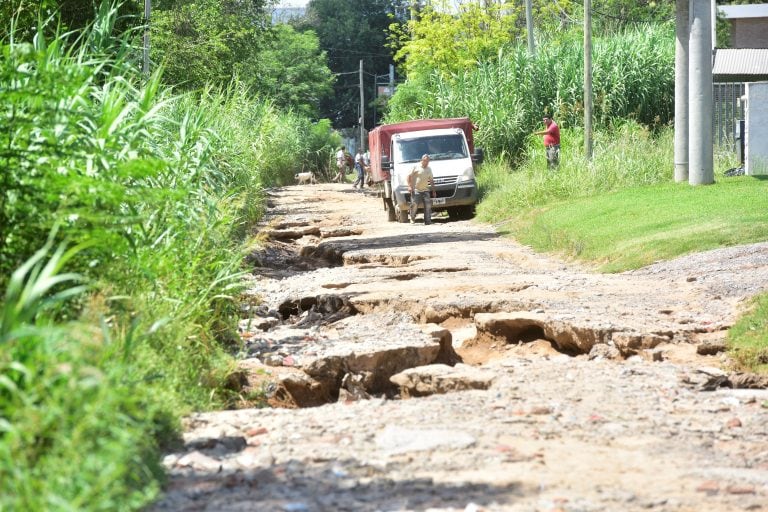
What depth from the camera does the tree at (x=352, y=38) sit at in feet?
256

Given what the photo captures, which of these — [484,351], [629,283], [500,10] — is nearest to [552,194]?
[629,283]

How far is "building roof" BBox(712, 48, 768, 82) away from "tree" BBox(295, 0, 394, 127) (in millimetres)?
49787

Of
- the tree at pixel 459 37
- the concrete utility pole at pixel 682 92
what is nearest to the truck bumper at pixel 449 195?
the concrete utility pole at pixel 682 92

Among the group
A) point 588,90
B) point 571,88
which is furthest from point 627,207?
point 571,88

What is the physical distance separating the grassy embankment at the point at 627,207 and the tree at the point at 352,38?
50.8m

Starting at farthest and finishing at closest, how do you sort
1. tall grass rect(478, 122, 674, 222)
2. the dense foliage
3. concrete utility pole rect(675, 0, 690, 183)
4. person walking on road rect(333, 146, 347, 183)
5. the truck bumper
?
1. person walking on road rect(333, 146, 347, 183)
2. the truck bumper
3. tall grass rect(478, 122, 674, 222)
4. concrete utility pole rect(675, 0, 690, 183)
5. the dense foliage

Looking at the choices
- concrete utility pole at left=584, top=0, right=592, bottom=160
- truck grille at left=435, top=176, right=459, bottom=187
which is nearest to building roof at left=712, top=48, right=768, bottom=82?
concrete utility pole at left=584, top=0, right=592, bottom=160

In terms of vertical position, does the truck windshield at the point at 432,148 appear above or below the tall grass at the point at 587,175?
above

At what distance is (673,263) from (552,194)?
29.4ft

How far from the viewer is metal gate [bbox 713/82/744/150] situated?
24.6 metres

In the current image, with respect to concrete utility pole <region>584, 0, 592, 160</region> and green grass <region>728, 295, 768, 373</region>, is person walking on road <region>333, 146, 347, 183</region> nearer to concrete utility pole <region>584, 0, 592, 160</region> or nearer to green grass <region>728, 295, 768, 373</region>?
concrete utility pole <region>584, 0, 592, 160</region>

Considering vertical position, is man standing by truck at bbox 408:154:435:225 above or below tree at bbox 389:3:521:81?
below

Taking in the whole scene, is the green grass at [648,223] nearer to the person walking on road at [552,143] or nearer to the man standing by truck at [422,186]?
the man standing by truck at [422,186]

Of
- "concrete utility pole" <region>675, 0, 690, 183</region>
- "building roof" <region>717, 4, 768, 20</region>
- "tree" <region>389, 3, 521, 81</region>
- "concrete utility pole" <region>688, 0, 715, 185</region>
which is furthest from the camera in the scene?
"tree" <region>389, 3, 521, 81</region>
